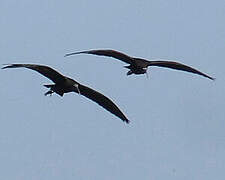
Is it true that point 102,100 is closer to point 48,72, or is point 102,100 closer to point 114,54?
point 114,54

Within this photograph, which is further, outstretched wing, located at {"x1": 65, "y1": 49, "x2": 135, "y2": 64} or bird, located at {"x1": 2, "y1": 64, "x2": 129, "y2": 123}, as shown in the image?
outstretched wing, located at {"x1": 65, "y1": 49, "x2": 135, "y2": 64}

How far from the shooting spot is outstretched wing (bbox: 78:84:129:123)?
41938mm

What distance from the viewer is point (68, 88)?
39.3m

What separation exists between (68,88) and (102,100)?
2.99 meters

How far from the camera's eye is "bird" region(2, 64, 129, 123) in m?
38.4

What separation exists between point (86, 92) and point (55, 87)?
2.89 metres

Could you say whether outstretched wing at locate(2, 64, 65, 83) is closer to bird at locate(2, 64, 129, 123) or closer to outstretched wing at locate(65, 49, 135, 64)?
bird at locate(2, 64, 129, 123)

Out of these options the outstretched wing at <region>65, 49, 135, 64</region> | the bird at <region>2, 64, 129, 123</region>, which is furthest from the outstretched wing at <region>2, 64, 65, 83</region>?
the outstretched wing at <region>65, 49, 135, 64</region>

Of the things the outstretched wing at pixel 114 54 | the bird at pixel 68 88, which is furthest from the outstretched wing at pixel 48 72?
the outstretched wing at pixel 114 54

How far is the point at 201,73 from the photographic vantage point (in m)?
41.6

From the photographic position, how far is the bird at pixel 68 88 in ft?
126

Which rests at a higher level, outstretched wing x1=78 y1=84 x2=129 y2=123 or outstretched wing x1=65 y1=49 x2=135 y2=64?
outstretched wing x1=65 y1=49 x2=135 y2=64

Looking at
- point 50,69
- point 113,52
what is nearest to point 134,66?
point 113,52

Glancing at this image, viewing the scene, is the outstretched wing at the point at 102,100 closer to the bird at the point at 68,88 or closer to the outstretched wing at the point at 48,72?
the bird at the point at 68,88
